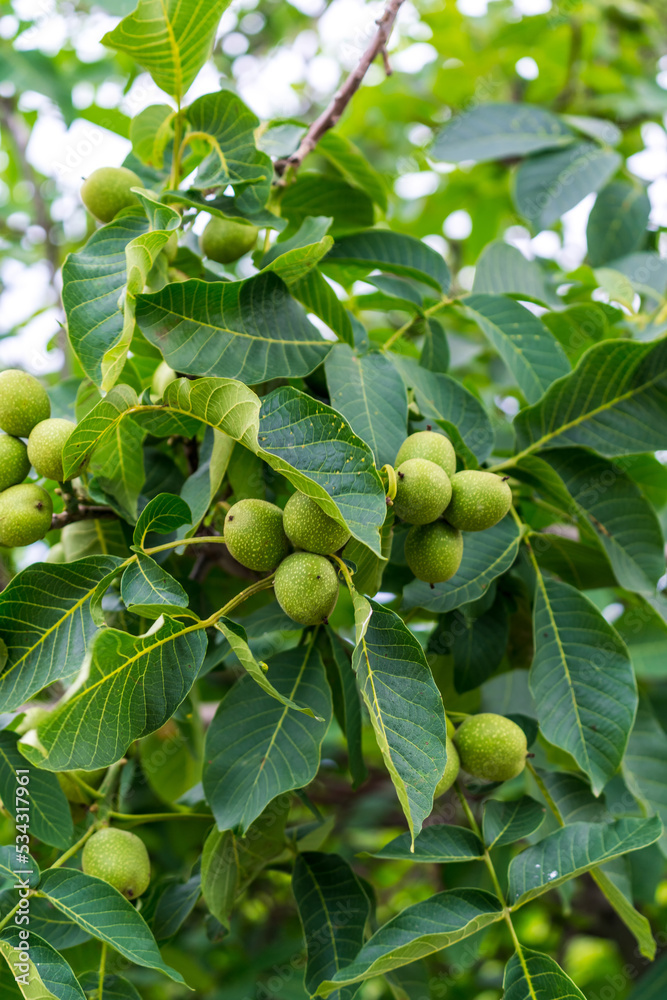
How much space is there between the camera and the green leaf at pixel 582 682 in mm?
993

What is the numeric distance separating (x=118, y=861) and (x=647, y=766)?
801 mm

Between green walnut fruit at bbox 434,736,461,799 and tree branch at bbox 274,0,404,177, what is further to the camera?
tree branch at bbox 274,0,404,177

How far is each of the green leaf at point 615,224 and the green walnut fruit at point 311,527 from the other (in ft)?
4.25

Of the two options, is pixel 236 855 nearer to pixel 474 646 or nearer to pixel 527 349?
pixel 474 646

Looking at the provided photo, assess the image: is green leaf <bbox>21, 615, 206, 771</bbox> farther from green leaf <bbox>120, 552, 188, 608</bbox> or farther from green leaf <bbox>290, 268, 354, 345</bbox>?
green leaf <bbox>290, 268, 354, 345</bbox>

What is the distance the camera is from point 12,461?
98 cm

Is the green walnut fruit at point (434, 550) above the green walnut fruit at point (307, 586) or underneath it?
underneath

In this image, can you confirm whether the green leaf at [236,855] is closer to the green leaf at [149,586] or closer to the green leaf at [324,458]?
the green leaf at [149,586]

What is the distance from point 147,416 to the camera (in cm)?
94

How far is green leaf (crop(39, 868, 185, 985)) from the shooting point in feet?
2.76

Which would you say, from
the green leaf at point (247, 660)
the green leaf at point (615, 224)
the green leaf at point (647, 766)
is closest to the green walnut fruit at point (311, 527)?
the green leaf at point (247, 660)

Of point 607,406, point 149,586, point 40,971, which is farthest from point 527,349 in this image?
point 40,971

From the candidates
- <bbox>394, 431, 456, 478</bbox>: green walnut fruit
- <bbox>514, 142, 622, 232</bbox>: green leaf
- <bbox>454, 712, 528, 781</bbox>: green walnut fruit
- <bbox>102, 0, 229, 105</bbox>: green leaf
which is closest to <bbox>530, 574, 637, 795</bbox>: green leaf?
<bbox>454, 712, 528, 781</bbox>: green walnut fruit

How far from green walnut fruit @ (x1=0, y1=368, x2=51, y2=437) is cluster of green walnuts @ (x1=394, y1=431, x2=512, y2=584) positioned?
477mm
